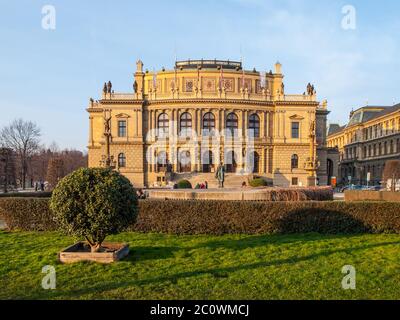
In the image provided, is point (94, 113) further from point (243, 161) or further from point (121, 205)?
point (121, 205)

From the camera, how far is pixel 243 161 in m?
59.0

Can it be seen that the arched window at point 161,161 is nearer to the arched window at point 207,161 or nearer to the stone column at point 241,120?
the arched window at point 207,161

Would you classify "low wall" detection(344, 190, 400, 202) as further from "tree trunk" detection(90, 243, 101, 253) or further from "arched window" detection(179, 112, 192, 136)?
"arched window" detection(179, 112, 192, 136)

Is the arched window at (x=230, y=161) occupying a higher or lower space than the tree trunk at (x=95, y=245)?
higher

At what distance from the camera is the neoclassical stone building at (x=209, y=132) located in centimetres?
5922

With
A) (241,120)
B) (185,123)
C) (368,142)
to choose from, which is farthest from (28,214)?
(368,142)

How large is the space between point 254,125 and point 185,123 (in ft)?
39.6

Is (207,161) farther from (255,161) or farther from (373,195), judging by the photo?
(373,195)

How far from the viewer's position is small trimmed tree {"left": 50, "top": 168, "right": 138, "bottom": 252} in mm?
10375

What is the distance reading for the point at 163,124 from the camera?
60.8 m

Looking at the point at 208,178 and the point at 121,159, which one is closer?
the point at 208,178

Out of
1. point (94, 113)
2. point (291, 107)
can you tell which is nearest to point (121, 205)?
point (291, 107)

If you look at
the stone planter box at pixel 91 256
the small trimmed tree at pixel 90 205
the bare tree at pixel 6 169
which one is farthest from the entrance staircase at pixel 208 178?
the small trimmed tree at pixel 90 205

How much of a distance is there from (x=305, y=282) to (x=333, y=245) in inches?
170
